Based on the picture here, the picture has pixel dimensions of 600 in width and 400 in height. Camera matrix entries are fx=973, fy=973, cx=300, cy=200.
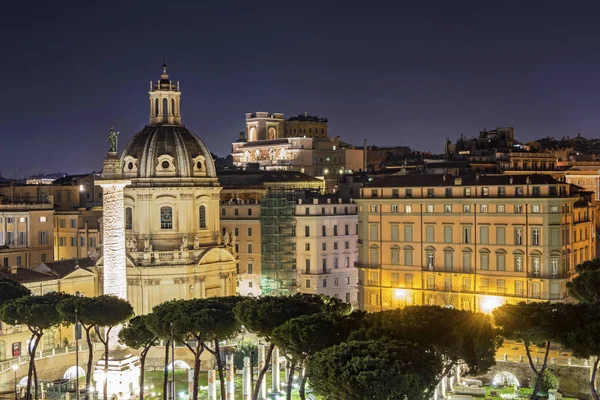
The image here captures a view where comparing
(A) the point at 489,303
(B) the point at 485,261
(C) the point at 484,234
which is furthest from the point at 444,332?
(C) the point at 484,234

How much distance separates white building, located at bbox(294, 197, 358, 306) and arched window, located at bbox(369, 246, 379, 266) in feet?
23.1

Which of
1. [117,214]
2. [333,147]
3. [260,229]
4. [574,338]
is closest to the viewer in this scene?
[574,338]

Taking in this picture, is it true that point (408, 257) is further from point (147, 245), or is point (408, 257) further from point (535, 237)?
point (147, 245)

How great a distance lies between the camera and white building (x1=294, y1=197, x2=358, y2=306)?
8325cm

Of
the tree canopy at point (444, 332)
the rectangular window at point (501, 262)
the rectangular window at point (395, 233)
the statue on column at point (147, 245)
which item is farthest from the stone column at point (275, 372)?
the rectangular window at point (395, 233)

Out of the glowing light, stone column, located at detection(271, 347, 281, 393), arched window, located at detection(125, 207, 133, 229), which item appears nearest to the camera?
stone column, located at detection(271, 347, 281, 393)

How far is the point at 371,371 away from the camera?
3641cm

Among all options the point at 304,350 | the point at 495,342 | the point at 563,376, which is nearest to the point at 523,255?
the point at 563,376

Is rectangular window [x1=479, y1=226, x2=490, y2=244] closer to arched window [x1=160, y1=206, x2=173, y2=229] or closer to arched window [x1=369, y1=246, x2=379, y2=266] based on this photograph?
arched window [x1=369, y1=246, x2=379, y2=266]

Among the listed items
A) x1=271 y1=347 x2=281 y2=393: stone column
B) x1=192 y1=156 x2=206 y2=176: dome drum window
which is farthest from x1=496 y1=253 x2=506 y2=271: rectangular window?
x1=192 y1=156 x2=206 y2=176: dome drum window

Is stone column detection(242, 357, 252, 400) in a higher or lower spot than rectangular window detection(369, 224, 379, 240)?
lower

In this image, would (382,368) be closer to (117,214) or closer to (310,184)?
(117,214)

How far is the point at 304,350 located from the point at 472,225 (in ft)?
101

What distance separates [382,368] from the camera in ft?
121
